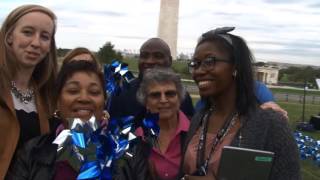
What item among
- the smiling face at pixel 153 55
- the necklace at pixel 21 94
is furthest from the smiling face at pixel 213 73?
the smiling face at pixel 153 55

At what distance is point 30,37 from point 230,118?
4.04ft

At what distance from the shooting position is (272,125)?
2.71 m

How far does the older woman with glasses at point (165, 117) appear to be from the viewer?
128 inches

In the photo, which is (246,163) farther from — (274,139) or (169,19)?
(169,19)

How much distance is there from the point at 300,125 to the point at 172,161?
1463 cm


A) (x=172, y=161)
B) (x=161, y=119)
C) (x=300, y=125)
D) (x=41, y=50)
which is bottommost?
(x=300, y=125)

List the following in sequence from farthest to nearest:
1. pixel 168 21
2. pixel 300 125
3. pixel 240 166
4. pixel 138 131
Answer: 1. pixel 168 21
2. pixel 300 125
3. pixel 138 131
4. pixel 240 166

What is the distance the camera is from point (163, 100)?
3420 millimetres

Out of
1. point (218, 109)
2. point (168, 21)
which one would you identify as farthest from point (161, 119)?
point (168, 21)

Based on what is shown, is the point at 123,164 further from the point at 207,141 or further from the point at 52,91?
the point at 52,91

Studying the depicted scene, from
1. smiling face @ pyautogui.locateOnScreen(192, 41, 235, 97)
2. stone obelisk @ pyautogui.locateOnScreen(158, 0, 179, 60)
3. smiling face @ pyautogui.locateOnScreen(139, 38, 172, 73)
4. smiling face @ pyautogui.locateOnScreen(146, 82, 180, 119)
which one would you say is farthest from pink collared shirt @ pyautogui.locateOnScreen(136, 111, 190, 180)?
stone obelisk @ pyautogui.locateOnScreen(158, 0, 179, 60)

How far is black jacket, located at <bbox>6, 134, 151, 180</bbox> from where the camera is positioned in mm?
2779

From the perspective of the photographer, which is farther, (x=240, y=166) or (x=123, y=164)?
(x=123, y=164)

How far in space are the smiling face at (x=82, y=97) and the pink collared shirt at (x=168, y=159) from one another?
0.41m
